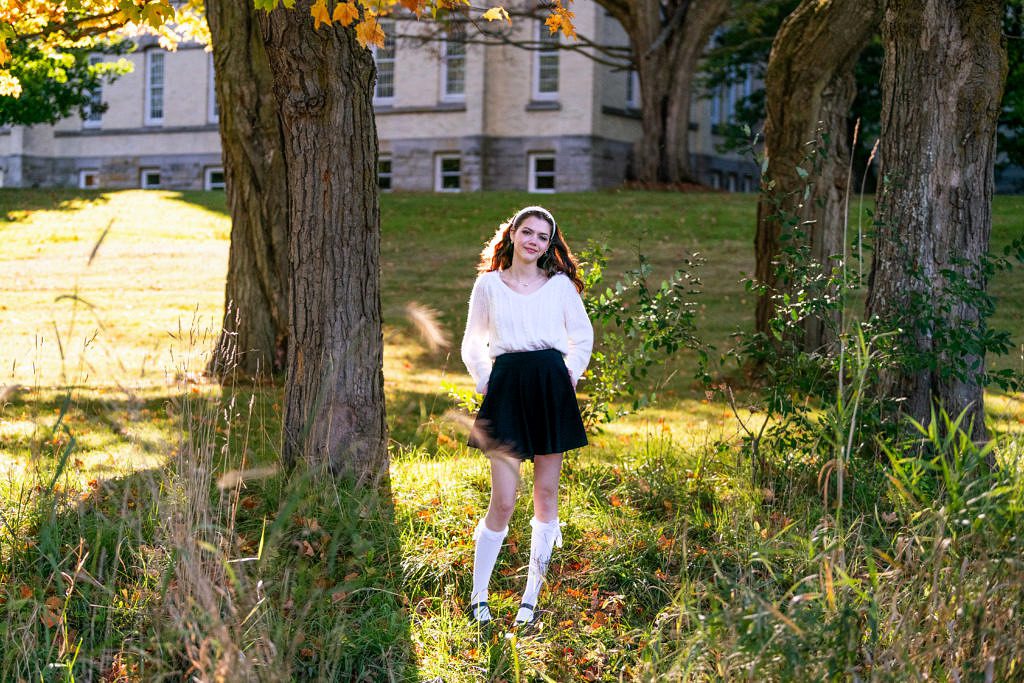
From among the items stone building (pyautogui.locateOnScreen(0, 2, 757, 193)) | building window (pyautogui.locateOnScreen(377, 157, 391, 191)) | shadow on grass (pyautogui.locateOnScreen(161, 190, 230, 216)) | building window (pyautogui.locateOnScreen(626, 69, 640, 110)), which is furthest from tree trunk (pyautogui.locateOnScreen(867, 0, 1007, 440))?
building window (pyautogui.locateOnScreen(377, 157, 391, 191))

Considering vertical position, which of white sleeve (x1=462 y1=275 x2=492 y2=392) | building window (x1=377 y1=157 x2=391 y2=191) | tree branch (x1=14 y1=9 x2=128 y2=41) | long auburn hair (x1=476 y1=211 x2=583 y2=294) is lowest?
white sleeve (x1=462 y1=275 x2=492 y2=392)

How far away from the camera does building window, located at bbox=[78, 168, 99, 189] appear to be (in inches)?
1459

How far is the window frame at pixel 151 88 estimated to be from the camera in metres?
35.6

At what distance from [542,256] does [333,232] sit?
167cm

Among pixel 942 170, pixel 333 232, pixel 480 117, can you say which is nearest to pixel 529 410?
pixel 333 232

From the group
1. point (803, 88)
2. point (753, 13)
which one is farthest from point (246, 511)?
point (753, 13)

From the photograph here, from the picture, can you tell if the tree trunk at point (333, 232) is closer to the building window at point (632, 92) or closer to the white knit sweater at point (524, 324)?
the white knit sweater at point (524, 324)

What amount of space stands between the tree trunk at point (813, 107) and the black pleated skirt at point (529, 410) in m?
4.76

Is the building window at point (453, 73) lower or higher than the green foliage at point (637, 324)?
higher

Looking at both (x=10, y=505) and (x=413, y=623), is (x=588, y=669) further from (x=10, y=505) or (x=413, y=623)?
(x=10, y=505)

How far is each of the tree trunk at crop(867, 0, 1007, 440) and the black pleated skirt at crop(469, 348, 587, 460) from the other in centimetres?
233

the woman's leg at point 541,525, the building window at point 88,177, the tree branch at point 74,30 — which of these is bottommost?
the woman's leg at point 541,525

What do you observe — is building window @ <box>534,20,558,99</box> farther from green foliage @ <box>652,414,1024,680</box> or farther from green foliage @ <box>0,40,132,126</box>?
green foliage @ <box>652,414,1024,680</box>

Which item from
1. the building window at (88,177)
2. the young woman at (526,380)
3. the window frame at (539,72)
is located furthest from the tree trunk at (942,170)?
Result: the building window at (88,177)
